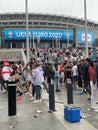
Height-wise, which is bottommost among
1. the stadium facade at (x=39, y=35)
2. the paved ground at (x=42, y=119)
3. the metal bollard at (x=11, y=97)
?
the paved ground at (x=42, y=119)

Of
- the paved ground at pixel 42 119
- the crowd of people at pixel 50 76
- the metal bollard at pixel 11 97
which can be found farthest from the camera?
the crowd of people at pixel 50 76

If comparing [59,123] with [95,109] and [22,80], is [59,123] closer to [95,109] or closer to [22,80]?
[95,109]

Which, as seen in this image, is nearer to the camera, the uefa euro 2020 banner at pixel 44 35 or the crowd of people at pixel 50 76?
the crowd of people at pixel 50 76

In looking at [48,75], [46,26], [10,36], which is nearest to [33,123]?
[48,75]

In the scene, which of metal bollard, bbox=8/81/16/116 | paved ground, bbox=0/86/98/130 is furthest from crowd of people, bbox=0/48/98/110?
metal bollard, bbox=8/81/16/116

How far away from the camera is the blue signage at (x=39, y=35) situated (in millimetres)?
79688

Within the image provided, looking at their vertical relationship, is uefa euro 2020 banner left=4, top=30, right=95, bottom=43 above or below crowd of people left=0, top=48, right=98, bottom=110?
above

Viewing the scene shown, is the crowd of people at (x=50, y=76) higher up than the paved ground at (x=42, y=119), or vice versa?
the crowd of people at (x=50, y=76)

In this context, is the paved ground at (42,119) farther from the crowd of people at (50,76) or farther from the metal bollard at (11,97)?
the crowd of people at (50,76)

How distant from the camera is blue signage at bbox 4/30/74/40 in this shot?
3137 inches

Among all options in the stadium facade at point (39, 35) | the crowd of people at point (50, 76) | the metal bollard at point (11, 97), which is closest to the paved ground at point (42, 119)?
the metal bollard at point (11, 97)

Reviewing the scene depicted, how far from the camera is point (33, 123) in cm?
959

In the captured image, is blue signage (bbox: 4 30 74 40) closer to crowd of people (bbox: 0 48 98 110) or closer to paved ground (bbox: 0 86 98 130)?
crowd of people (bbox: 0 48 98 110)

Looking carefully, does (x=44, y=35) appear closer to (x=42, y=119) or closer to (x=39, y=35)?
(x=39, y=35)
